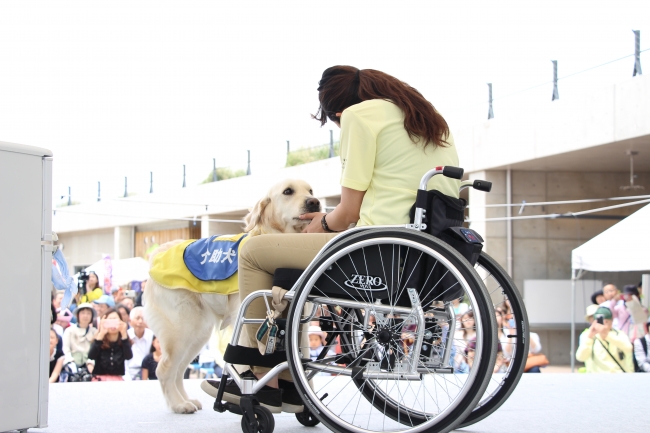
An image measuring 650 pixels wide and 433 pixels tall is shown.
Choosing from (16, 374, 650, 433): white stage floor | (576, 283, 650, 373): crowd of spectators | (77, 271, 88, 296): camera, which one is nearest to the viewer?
(16, 374, 650, 433): white stage floor

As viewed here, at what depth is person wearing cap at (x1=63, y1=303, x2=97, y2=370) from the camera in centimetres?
747

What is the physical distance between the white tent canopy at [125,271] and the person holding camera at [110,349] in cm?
507

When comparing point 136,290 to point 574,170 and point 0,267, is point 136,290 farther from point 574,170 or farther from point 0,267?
point 0,267

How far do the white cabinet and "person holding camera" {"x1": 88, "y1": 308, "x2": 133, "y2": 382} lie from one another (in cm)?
499

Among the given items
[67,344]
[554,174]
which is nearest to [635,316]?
[554,174]

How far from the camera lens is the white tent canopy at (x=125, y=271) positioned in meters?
12.4

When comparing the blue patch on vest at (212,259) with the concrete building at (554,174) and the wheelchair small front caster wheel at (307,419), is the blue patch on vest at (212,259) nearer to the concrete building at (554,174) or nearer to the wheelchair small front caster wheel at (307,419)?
the wheelchair small front caster wheel at (307,419)

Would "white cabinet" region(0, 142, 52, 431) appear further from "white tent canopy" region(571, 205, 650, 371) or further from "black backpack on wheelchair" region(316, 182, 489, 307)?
"white tent canopy" region(571, 205, 650, 371)

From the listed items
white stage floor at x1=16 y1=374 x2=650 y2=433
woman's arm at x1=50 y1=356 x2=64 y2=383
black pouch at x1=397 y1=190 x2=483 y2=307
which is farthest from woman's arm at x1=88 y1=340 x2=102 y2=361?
black pouch at x1=397 y1=190 x2=483 y2=307

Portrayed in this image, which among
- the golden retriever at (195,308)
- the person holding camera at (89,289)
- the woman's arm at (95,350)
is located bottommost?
the woman's arm at (95,350)

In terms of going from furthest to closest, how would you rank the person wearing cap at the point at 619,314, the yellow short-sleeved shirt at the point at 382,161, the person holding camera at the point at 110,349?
the person wearing cap at the point at 619,314 → the person holding camera at the point at 110,349 → the yellow short-sleeved shirt at the point at 382,161

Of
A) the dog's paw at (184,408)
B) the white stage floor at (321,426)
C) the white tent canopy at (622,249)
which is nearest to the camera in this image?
the white stage floor at (321,426)

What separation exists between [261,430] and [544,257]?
43.0ft

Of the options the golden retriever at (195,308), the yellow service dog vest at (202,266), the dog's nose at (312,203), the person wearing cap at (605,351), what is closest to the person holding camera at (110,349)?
the golden retriever at (195,308)
